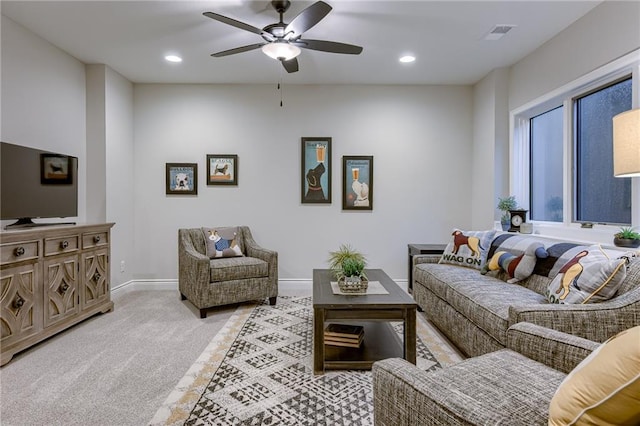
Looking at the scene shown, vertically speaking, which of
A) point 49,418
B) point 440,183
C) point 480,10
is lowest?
point 49,418

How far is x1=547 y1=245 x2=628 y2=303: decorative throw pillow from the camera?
182cm

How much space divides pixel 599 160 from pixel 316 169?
2.90 m

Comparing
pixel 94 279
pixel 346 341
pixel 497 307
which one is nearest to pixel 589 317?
pixel 497 307

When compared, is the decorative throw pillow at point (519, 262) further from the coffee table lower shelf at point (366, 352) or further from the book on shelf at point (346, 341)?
the book on shelf at point (346, 341)

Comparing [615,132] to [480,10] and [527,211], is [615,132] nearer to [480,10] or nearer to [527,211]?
[480,10]

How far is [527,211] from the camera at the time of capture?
139 inches

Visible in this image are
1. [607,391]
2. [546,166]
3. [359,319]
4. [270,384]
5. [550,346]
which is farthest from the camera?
[546,166]

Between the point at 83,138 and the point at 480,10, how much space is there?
422 centimetres

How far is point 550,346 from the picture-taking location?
136 centimetres

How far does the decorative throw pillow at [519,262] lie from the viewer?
261 centimetres

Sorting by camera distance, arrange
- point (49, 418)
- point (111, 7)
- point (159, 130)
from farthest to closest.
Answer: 1. point (159, 130)
2. point (111, 7)
3. point (49, 418)

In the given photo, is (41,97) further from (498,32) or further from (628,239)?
(628,239)

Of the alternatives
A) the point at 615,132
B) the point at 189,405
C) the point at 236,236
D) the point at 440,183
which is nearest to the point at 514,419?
the point at 189,405

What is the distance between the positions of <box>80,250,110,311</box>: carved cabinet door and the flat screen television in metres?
0.48
